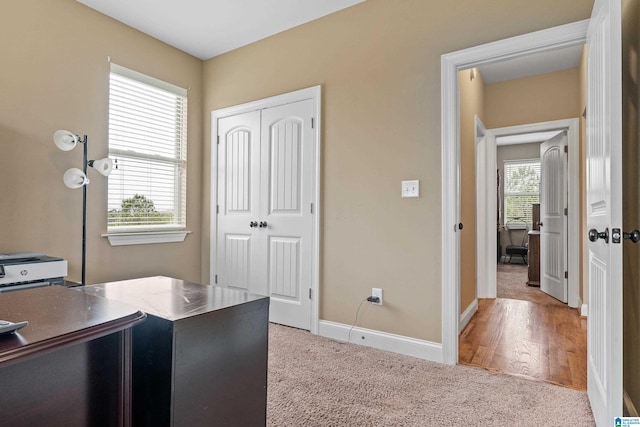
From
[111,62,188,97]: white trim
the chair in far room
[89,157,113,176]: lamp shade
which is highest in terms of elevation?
[111,62,188,97]: white trim

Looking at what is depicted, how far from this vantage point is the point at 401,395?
6.51 ft

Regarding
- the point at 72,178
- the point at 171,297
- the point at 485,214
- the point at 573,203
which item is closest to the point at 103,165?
the point at 72,178

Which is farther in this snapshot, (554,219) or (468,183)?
(554,219)

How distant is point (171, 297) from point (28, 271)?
148cm

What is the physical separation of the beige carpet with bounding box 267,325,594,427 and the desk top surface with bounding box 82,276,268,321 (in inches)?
31.1

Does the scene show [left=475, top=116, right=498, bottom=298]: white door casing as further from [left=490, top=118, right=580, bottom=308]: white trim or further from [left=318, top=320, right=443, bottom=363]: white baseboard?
[left=318, top=320, right=443, bottom=363]: white baseboard

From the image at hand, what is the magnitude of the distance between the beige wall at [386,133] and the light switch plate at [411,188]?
42 mm

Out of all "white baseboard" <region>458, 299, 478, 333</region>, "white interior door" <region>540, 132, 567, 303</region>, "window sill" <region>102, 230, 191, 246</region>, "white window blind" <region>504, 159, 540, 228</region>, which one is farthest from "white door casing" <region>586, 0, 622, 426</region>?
"white window blind" <region>504, 159, 540, 228</region>

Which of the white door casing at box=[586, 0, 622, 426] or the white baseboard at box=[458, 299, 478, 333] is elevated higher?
the white door casing at box=[586, 0, 622, 426]

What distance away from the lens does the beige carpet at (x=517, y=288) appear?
4453 millimetres

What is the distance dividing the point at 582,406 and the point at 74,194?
3.64 meters

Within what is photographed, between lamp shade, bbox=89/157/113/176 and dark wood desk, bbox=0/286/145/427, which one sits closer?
dark wood desk, bbox=0/286/145/427

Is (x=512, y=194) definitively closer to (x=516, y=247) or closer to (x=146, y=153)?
(x=516, y=247)

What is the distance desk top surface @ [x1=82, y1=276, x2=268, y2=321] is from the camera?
1.13 m
